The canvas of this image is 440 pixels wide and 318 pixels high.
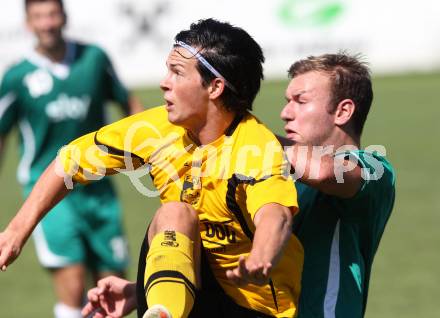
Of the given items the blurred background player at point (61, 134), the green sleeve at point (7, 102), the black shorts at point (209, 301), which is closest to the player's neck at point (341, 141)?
the black shorts at point (209, 301)

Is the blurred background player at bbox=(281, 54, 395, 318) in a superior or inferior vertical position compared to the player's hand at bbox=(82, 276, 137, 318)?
superior

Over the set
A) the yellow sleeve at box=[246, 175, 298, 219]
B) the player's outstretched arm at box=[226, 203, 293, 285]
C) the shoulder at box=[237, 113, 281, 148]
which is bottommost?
the player's outstretched arm at box=[226, 203, 293, 285]

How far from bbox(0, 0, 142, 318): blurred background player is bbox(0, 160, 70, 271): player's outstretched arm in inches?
121

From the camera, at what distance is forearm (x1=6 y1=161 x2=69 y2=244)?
4.68 metres

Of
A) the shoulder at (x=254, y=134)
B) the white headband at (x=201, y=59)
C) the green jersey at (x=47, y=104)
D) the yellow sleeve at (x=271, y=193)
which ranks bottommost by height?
the yellow sleeve at (x=271, y=193)

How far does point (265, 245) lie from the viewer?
400cm

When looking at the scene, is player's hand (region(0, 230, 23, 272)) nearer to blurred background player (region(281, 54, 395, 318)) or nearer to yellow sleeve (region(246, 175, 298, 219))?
yellow sleeve (region(246, 175, 298, 219))

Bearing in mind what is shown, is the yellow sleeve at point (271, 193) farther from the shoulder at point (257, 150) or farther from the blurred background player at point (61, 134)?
the blurred background player at point (61, 134)

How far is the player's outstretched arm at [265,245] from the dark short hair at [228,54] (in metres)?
0.70

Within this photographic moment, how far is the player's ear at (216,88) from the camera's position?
15.3 feet

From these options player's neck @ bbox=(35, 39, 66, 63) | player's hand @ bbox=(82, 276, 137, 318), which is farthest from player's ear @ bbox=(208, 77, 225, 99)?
player's neck @ bbox=(35, 39, 66, 63)

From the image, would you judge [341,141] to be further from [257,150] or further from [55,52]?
[55,52]

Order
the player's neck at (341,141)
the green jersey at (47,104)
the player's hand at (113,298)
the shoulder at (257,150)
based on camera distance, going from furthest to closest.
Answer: the green jersey at (47,104), the player's hand at (113,298), the player's neck at (341,141), the shoulder at (257,150)

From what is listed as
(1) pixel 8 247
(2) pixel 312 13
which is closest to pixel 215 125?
(1) pixel 8 247
